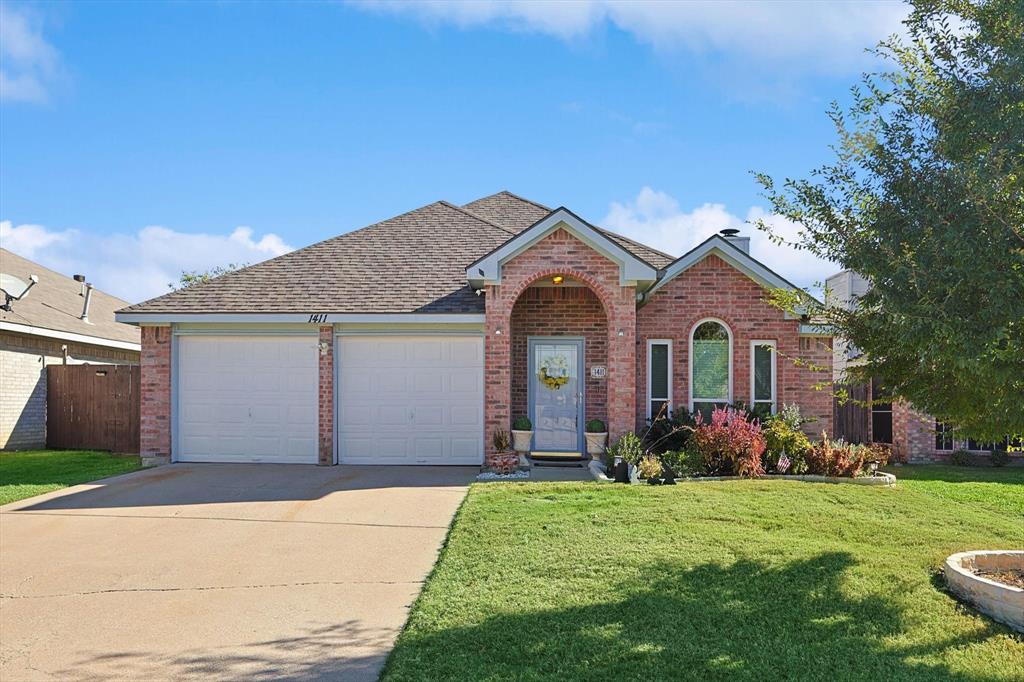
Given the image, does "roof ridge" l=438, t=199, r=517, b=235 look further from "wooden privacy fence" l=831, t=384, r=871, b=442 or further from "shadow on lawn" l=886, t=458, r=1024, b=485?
"shadow on lawn" l=886, t=458, r=1024, b=485

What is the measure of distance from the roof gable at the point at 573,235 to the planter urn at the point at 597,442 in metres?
2.69

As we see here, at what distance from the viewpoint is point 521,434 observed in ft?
41.0

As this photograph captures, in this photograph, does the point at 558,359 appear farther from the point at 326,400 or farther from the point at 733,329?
the point at 326,400

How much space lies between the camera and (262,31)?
11242 mm

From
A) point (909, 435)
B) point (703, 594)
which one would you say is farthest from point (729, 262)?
point (703, 594)

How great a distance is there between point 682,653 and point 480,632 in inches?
54.3

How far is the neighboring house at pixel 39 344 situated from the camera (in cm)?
1645

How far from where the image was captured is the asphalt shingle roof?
13484 millimetres

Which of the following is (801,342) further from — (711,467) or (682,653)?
(682,653)

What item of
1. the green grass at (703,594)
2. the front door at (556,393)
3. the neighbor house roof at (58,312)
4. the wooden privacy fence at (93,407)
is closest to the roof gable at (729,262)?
the front door at (556,393)

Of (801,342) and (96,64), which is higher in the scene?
(96,64)

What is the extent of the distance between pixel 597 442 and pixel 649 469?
6.76ft

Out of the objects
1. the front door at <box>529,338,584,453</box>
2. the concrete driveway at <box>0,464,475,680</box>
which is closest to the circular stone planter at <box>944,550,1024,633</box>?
the concrete driveway at <box>0,464,475,680</box>

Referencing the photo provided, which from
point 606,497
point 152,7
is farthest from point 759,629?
point 152,7
